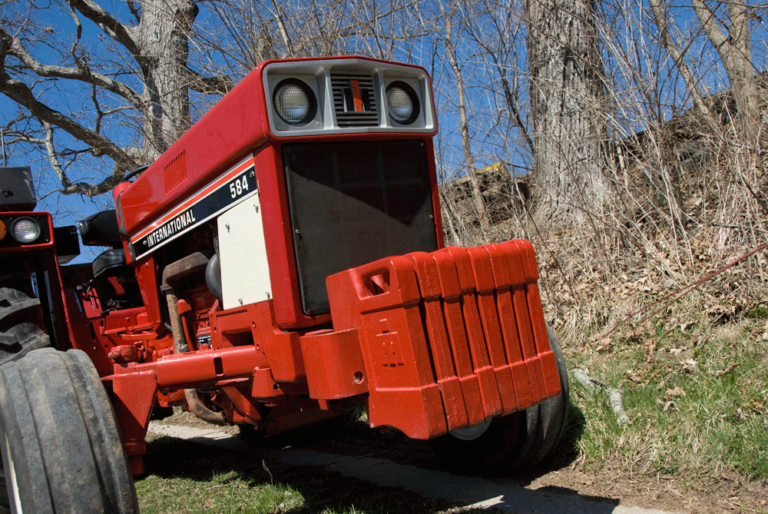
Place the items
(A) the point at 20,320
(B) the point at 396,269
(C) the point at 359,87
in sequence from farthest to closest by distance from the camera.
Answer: (A) the point at 20,320 → (C) the point at 359,87 → (B) the point at 396,269

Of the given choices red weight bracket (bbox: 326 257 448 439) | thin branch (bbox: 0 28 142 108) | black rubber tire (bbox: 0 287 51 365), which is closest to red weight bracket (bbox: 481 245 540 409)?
red weight bracket (bbox: 326 257 448 439)

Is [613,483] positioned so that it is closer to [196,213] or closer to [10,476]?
[196,213]

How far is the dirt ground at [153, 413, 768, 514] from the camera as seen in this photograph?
9.29 ft

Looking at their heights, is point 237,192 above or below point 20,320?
above

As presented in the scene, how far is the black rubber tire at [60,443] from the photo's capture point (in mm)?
2350

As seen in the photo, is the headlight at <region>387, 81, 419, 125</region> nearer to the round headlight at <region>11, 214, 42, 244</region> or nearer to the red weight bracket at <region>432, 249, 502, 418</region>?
the red weight bracket at <region>432, 249, 502, 418</region>

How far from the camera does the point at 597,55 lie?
5.75 m

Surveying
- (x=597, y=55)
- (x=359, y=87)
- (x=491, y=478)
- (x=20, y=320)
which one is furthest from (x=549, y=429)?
(x=597, y=55)

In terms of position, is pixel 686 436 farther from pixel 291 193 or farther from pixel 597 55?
pixel 597 55

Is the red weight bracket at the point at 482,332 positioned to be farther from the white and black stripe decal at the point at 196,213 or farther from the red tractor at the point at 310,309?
the white and black stripe decal at the point at 196,213

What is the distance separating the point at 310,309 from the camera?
2.89 meters

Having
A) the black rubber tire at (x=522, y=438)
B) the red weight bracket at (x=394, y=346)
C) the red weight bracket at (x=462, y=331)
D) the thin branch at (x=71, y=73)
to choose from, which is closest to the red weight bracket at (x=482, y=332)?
the red weight bracket at (x=462, y=331)

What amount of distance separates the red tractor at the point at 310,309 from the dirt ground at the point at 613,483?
19 centimetres

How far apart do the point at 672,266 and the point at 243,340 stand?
3.45 metres
